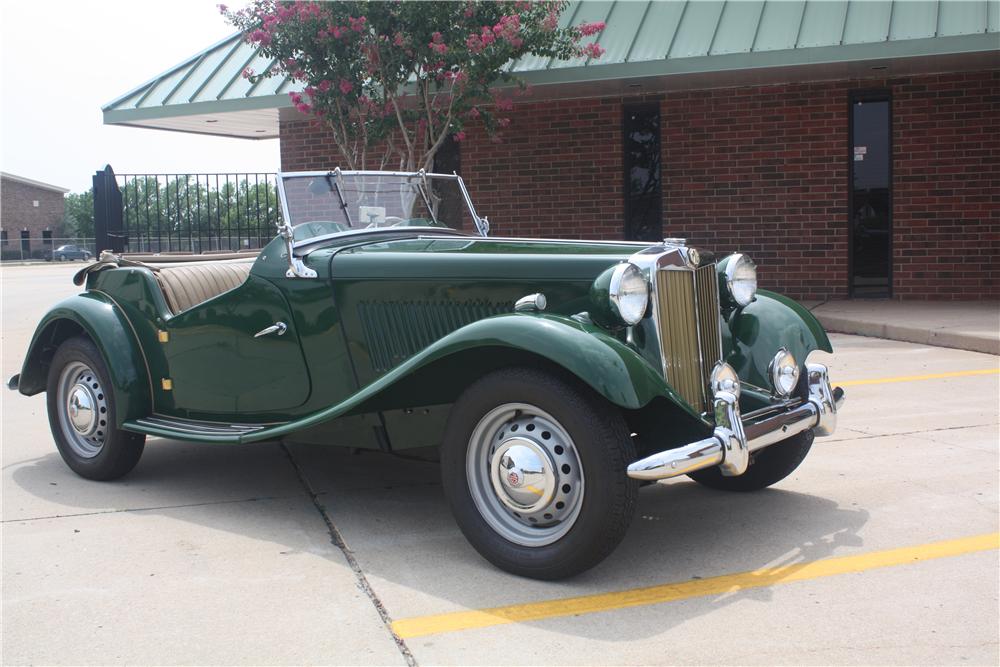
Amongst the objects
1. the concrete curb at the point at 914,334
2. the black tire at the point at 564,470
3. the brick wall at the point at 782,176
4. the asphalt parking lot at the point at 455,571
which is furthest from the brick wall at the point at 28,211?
the black tire at the point at 564,470

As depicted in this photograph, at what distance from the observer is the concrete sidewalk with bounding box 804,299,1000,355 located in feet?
30.3

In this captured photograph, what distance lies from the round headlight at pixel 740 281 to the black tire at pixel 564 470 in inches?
46.7

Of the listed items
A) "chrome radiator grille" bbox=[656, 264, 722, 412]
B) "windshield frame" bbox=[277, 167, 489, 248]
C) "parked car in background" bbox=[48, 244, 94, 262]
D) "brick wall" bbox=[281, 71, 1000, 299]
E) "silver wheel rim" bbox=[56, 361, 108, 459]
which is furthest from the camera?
"parked car in background" bbox=[48, 244, 94, 262]

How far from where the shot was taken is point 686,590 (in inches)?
139

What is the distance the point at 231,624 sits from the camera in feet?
10.8

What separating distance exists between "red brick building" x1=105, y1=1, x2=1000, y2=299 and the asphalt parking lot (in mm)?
7137

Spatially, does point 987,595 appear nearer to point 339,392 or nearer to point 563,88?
point 339,392

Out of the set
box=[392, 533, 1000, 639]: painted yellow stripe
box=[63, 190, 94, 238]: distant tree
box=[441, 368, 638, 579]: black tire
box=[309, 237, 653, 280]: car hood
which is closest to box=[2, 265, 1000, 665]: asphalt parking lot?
box=[392, 533, 1000, 639]: painted yellow stripe

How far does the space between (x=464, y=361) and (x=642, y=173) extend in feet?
33.7

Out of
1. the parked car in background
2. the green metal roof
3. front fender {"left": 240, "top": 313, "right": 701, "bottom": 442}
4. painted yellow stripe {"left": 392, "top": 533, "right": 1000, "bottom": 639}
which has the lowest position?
the parked car in background

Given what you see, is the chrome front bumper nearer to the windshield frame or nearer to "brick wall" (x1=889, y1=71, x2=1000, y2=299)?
the windshield frame

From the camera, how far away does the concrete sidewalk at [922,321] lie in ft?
30.3

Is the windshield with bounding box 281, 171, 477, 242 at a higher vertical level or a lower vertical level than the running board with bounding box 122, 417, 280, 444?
higher

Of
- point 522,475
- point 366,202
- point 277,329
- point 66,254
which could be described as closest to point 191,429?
point 277,329
